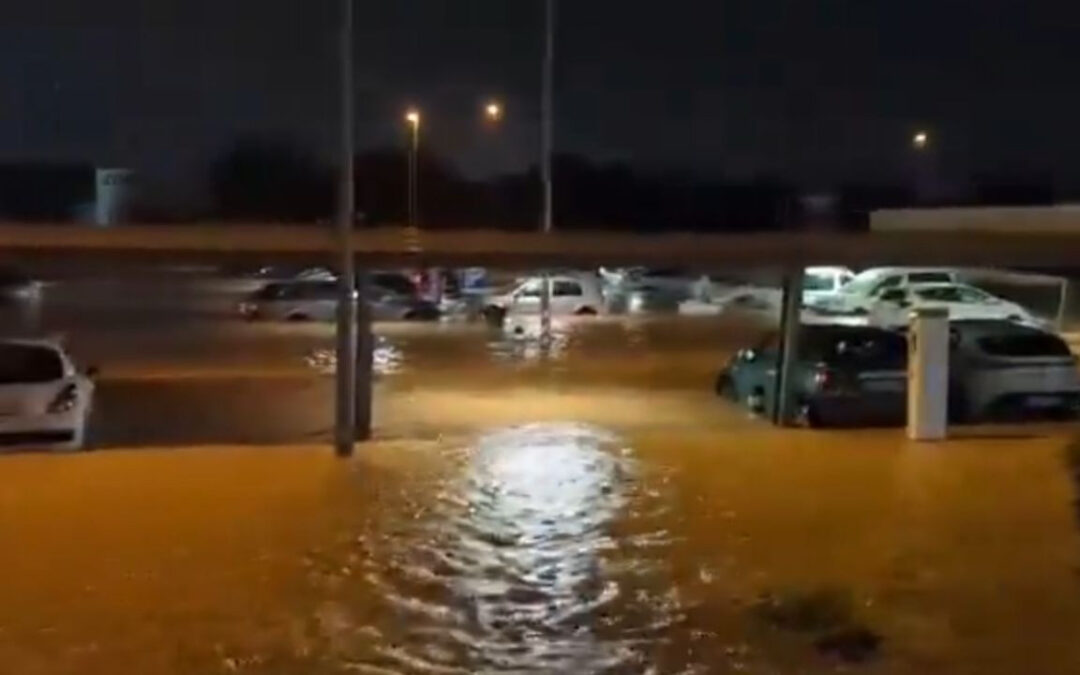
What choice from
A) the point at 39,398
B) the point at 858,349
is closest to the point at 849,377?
the point at 858,349

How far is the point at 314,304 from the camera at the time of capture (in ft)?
154

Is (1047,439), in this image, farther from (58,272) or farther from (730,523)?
(58,272)

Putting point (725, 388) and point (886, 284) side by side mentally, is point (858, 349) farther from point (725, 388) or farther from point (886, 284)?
point (886, 284)

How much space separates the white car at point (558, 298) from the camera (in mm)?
45219

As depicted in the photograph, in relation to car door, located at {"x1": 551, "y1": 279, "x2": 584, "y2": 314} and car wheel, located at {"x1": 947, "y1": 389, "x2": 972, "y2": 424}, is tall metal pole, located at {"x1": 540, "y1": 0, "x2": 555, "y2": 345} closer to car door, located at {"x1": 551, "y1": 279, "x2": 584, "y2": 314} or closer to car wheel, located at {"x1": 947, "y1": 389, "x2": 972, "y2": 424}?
car door, located at {"x1": 551, "y1": 279, "x2": 584, "y2": 314}

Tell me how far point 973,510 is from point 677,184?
68.7 meters

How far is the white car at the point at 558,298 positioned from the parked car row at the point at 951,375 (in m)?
20.1

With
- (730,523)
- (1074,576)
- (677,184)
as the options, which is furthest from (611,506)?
(677,184)

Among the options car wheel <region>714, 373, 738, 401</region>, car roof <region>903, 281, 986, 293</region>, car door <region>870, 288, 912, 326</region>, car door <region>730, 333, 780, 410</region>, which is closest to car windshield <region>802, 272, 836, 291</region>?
car door <region>870, 288, 912, 326</region>

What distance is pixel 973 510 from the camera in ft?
54.3

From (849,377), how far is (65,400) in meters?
9.48

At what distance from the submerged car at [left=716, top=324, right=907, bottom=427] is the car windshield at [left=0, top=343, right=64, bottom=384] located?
902 centimetres

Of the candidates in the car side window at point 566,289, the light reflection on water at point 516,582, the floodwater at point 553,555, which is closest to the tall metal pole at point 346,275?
the floodwater at point 553,555

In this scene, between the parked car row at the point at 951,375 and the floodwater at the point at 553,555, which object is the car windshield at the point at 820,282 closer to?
the parked car row at the point at 951,375
